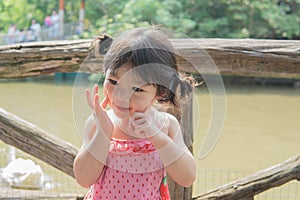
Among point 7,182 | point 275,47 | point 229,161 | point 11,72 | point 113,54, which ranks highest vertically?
point 113,54

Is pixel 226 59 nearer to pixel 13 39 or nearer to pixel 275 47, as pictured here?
pixel 275 47

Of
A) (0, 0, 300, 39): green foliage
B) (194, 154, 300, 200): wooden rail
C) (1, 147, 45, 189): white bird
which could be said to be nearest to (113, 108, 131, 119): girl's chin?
(194, 154, 300, 200): wooden rail

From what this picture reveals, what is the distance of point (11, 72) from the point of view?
5.16 feet

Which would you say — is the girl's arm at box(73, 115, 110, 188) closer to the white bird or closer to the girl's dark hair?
the girl's dark hair

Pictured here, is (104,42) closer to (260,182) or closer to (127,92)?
(127,92)

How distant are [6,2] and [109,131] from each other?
37.1 feet

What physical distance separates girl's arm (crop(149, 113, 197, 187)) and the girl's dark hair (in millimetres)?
69

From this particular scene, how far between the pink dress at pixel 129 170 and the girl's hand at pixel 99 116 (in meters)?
0.07

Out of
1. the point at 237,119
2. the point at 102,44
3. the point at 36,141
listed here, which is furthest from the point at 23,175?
the point at 237,119

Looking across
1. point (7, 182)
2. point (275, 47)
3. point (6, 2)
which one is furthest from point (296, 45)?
point (6, 2)

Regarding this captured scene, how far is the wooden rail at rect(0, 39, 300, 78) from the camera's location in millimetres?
1424

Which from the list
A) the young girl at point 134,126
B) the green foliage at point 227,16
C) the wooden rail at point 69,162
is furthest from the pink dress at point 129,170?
the green foliage at point 227,16

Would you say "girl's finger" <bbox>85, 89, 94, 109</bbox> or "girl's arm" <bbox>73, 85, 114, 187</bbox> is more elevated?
"girl's finger" <bbox>85, 89, 94, 109</bbox>

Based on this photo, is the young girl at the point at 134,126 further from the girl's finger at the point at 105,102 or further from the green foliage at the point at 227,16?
the green foliage at the point at 227,16
